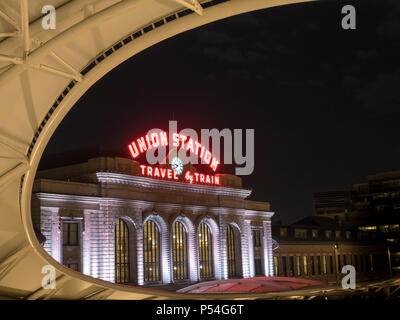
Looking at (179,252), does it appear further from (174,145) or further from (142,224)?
(174,145)

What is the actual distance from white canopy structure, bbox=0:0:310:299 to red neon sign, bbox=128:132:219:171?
135 ft

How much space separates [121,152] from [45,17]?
162 feet

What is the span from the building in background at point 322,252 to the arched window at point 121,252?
27.2 metres

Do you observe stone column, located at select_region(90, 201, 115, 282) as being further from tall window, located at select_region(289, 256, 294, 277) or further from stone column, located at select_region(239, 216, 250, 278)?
tall window, located at select_region(289, 256, 294, 277)

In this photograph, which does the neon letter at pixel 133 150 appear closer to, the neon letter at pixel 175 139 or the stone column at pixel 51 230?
the neon letter at pixel 175 139

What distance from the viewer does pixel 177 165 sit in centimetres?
6931

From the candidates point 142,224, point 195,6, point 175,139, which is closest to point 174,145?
point 175,139

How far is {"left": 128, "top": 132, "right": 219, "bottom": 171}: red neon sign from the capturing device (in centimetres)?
6469

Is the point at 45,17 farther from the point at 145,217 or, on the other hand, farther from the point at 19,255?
the point at 145,217

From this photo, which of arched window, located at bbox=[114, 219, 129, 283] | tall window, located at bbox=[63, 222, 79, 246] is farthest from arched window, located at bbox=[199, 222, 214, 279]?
tall window, located at bbox=[63, 222, 79, 246]

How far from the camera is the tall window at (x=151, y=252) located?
64.3m

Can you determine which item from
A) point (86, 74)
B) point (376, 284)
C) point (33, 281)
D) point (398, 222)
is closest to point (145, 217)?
point (376, 284)

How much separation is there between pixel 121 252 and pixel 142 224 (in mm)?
3636

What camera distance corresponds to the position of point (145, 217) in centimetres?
6378
